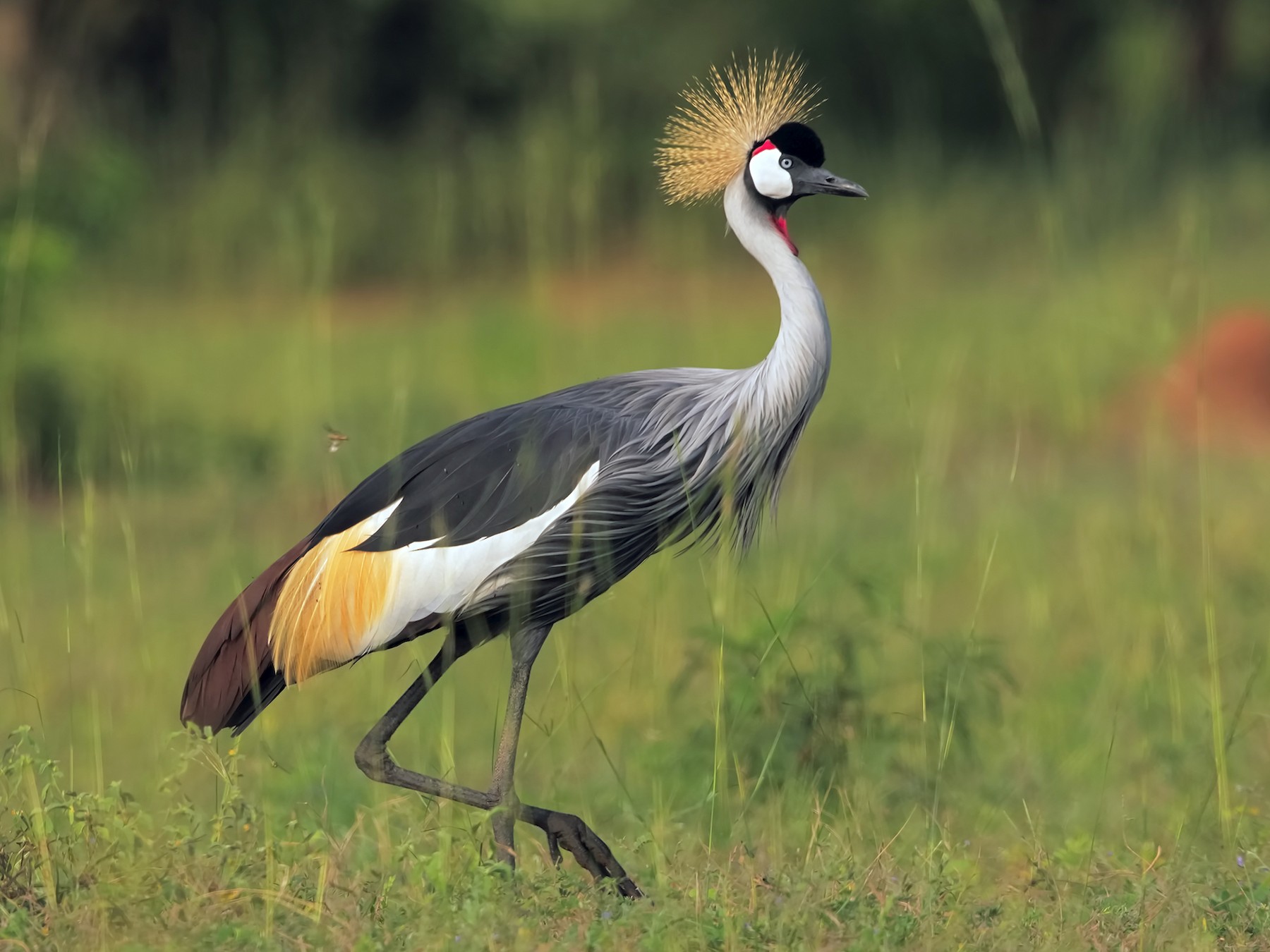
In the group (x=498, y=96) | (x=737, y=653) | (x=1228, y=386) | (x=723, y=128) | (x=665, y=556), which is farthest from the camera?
(x=498, y=96)

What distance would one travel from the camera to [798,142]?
366 cm

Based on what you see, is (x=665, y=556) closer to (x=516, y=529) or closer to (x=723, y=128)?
(x=516, y=529)

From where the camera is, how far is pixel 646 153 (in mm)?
12445

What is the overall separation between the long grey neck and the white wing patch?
33 centimetres

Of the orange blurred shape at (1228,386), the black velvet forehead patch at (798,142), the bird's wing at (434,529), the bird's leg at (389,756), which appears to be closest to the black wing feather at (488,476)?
the bird's wing at (434,529)

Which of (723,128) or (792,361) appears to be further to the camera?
(723,128)

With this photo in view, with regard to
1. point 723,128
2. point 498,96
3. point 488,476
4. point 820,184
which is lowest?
point 488,476

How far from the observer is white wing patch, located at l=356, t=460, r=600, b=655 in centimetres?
336

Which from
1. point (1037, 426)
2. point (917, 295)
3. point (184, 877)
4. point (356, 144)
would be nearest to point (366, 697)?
point (184, 877)

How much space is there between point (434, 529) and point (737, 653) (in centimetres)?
98

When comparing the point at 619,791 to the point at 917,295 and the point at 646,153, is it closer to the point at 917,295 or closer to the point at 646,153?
the point at 917,295

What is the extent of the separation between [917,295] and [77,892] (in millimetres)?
8463

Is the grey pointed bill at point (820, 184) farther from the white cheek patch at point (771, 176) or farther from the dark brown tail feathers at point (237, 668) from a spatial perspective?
the dark brown tail feathers at point (237, 668)

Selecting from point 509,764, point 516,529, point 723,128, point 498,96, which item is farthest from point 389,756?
point 498,96
